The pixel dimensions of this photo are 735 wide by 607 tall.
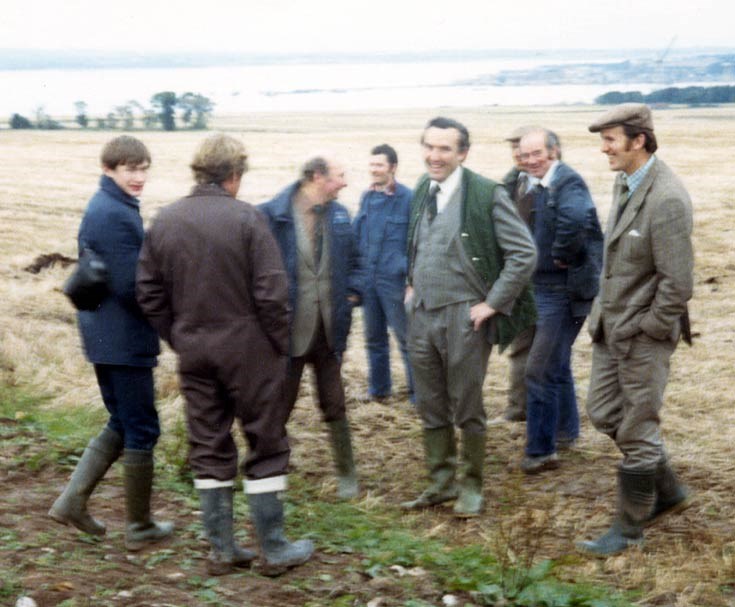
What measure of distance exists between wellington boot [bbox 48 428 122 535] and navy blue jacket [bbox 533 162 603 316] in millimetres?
2804

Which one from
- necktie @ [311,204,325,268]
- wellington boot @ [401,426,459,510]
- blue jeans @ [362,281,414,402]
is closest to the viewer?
necktie @ [311,204,325,268]

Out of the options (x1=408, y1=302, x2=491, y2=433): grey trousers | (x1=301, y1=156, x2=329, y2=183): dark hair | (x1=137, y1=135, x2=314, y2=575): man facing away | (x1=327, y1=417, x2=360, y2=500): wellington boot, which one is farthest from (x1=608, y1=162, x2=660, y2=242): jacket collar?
(x1=327, y1=417, x2=360, y2=500): wellington boot

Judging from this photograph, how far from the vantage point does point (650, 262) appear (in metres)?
5.22

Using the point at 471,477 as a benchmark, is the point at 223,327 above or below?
above

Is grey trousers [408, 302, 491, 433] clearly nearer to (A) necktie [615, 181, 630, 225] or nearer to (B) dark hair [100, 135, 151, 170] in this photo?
(A) necktie [615, 181, 630, 225]

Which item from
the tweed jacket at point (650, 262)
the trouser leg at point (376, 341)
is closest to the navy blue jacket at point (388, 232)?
the trouser leg at point (376, 341)

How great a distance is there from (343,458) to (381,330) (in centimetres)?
219

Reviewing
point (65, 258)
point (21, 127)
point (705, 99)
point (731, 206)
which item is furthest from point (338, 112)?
point (65, 258)

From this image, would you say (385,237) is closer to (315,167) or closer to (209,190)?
(315,167)

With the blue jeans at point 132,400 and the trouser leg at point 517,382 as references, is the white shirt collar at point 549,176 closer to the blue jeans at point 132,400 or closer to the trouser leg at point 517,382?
the trouser leg at point 517,382

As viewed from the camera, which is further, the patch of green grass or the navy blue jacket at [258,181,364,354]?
the navy blue jacket at [258,181,364,354]

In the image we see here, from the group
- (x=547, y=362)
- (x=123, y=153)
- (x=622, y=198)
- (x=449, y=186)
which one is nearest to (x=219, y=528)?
(x=123, y=153)

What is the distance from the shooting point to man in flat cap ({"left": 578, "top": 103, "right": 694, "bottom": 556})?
5.12m

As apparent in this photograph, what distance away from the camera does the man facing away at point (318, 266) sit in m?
5.86
